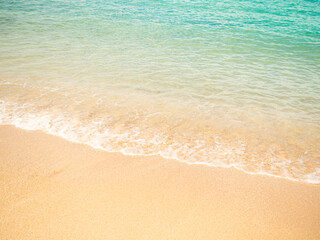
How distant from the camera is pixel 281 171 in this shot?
287cm

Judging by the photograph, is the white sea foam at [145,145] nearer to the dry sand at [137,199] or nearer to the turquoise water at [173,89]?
the turquoise water at [173,89]

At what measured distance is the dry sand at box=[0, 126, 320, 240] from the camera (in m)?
2.01

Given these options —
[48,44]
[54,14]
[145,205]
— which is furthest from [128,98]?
[54,14]

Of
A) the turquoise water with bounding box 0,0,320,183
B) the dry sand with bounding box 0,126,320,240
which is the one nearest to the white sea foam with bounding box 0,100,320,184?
the turquoise water with bounding box 0,0,320,183

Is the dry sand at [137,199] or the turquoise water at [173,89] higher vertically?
the dry sand at [137,199]

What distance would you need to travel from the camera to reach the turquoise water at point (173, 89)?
328 centimetres

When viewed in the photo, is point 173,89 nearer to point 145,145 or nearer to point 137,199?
point 145,145

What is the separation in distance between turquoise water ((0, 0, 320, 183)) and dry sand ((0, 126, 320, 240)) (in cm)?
29

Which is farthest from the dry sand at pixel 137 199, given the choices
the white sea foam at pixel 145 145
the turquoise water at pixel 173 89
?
the turquoise water at pixel 173 89

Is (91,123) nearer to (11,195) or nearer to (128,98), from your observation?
(128,98)

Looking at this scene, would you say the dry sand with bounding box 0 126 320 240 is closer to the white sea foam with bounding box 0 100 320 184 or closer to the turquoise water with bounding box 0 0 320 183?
the white sea foam with bounding box 0 100 320 184

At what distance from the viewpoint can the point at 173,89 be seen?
200 inches

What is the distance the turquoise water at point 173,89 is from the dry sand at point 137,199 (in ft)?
0.95

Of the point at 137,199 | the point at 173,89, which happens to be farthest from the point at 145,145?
the point at 173,89
